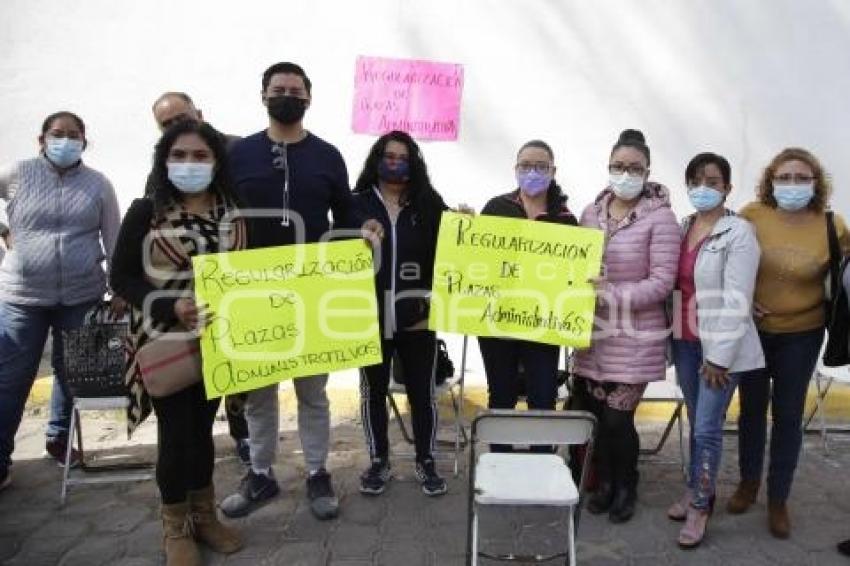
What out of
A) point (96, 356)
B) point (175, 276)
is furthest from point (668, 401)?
point (96, 356)

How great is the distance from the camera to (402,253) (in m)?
3.80

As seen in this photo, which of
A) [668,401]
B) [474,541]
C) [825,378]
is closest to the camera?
[474,541]

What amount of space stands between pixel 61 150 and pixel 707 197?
3411mm

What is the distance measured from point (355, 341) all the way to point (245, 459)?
1343 mm

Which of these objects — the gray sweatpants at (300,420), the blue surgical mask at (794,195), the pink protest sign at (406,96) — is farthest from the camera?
the pink protest sign at (406,96)

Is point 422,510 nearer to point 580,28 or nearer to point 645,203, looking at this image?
point 645,203

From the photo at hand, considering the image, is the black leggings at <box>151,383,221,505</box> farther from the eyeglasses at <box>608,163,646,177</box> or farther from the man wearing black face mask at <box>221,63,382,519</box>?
the eyeglasses at <box>608,163,646,177</box>

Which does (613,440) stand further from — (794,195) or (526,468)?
(794,195)

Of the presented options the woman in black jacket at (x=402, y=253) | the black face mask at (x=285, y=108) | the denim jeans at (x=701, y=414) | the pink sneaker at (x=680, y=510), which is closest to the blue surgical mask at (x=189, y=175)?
the black face mask at (x=285, y=108)

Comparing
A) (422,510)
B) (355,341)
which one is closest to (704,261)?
(355,341)

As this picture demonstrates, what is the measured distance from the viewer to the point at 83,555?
3.54m

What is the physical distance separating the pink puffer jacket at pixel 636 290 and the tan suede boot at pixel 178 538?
6.96ft

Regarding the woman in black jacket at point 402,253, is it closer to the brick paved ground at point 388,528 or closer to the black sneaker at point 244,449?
the brick paved ground at point 388,528

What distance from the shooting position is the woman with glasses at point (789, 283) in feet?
11.5
